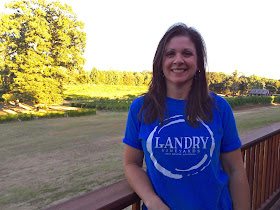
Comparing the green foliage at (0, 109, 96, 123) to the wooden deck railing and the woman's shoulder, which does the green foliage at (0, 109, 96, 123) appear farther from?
the woman's shoulder

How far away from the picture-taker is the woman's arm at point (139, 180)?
1054mm

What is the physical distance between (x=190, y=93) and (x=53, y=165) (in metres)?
7.92

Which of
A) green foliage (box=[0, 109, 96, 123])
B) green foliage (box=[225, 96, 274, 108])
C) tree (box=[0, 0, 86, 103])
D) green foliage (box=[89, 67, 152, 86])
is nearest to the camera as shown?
green foliage (box=[0, 109, 96, 123])

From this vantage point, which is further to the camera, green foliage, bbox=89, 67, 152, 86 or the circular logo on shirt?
green foliage, bbox=89, 67, 152, 86

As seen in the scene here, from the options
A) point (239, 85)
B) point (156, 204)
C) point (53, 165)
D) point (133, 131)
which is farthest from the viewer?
point (239, 85)

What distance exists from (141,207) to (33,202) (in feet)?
16.7

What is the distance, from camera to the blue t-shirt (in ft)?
3.52

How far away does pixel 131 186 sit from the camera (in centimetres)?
113

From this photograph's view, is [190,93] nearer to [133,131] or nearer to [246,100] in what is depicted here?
[133,131]

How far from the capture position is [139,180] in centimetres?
112

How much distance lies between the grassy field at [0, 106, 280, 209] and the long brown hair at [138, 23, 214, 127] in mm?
4876

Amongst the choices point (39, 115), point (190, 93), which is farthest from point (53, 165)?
point (39, 115)

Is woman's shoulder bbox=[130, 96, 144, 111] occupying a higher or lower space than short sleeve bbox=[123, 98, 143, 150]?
higher

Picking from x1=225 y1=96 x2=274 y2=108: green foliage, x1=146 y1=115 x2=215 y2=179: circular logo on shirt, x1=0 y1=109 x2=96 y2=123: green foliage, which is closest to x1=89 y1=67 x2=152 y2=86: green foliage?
x1=225 y1=96 x2=274 y2=108: green foliage
